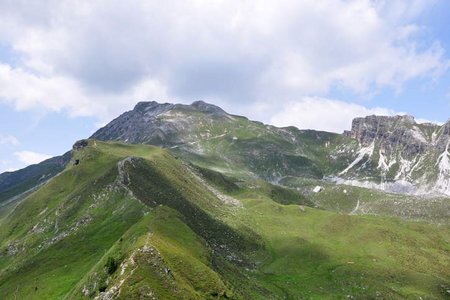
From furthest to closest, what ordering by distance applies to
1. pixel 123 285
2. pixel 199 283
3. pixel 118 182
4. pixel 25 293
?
pixel 118 182, pixel 25 293, pixel 199 283, pixel 123 285

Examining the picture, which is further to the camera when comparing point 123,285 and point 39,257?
point 39,257

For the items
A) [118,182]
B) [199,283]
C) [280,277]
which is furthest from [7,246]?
[199,283]

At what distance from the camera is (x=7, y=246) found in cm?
18538

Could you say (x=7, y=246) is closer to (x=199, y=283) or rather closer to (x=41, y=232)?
(x=41, y=232)

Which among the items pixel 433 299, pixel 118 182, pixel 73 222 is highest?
pixel 118 182

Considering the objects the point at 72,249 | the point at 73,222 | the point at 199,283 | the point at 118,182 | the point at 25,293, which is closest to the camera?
the point at 199,283

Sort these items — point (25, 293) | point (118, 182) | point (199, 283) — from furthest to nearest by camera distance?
point (118, 182)
point (25, 293)
point (199, 283)

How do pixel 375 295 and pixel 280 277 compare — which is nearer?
pixel 375 295

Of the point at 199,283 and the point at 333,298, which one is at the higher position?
the point at 199,283

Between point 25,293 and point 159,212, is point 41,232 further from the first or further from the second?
point 159,212

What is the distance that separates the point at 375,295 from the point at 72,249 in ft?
361

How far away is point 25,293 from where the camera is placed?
141875mm

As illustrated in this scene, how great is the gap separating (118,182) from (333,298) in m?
96.9

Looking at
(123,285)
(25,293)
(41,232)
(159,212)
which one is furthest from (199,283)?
(41,232)
